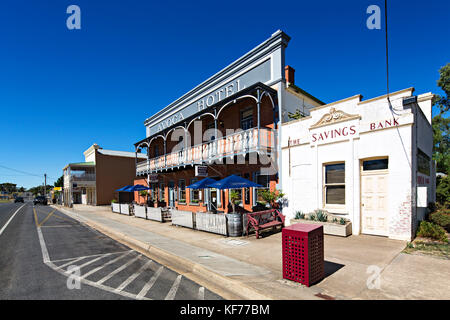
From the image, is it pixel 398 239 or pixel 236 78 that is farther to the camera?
pixel 236 78

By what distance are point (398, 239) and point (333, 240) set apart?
203cm

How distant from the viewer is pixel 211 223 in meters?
9.27

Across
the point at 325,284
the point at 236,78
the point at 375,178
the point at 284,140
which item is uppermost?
the point at 236,78

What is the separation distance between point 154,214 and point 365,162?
37.6 ft

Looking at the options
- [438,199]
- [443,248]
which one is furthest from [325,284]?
[438,199]

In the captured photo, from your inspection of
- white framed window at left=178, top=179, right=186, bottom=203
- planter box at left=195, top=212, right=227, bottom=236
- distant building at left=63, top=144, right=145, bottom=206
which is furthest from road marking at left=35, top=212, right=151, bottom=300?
distant building at left=63, top=144, right=145, bottom=206

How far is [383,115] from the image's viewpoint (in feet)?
25.6

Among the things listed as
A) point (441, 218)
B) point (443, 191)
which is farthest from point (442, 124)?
point (441, 218)

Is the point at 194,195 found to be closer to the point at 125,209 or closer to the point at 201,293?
the point at 125,209

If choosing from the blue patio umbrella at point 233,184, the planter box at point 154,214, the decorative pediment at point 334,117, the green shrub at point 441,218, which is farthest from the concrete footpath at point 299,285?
the planter box at point 154,214

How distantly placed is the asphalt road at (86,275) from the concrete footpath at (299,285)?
440 mm

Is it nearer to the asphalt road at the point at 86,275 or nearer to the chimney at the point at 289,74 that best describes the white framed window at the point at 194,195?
the asphalt road at the point at 86,275
